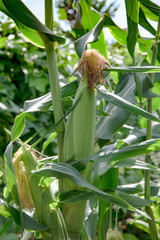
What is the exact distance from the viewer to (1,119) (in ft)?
4.14

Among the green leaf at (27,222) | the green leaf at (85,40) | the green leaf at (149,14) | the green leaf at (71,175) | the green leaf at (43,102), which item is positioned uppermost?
the green leaf at (149,14)

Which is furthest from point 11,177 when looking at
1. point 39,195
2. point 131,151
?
point 131,151

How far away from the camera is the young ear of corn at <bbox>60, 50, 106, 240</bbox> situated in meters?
0.42

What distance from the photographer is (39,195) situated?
45 centimetres

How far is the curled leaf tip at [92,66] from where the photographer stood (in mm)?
423

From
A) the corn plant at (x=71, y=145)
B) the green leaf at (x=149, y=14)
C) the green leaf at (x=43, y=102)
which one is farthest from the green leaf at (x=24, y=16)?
the green leaf at (x=149, y=14)

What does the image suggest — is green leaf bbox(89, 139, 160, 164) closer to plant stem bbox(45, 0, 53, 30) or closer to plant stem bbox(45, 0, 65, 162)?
plant stem bbox(45, 0, 65, 162)

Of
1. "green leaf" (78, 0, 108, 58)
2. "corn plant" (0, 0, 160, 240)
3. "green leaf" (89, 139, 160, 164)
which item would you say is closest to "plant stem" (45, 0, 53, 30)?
"corn plant" (0, 0, 160, 240)

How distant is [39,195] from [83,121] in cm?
13

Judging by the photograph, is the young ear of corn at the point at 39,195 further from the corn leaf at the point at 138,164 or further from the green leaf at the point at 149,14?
the green leaf at the point at 149,14

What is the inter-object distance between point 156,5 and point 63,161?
292 mm

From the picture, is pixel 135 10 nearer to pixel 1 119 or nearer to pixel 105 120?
pixel 105 120

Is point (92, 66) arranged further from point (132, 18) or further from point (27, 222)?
point (27, 222)

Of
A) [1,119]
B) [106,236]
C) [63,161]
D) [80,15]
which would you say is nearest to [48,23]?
[80,15]
